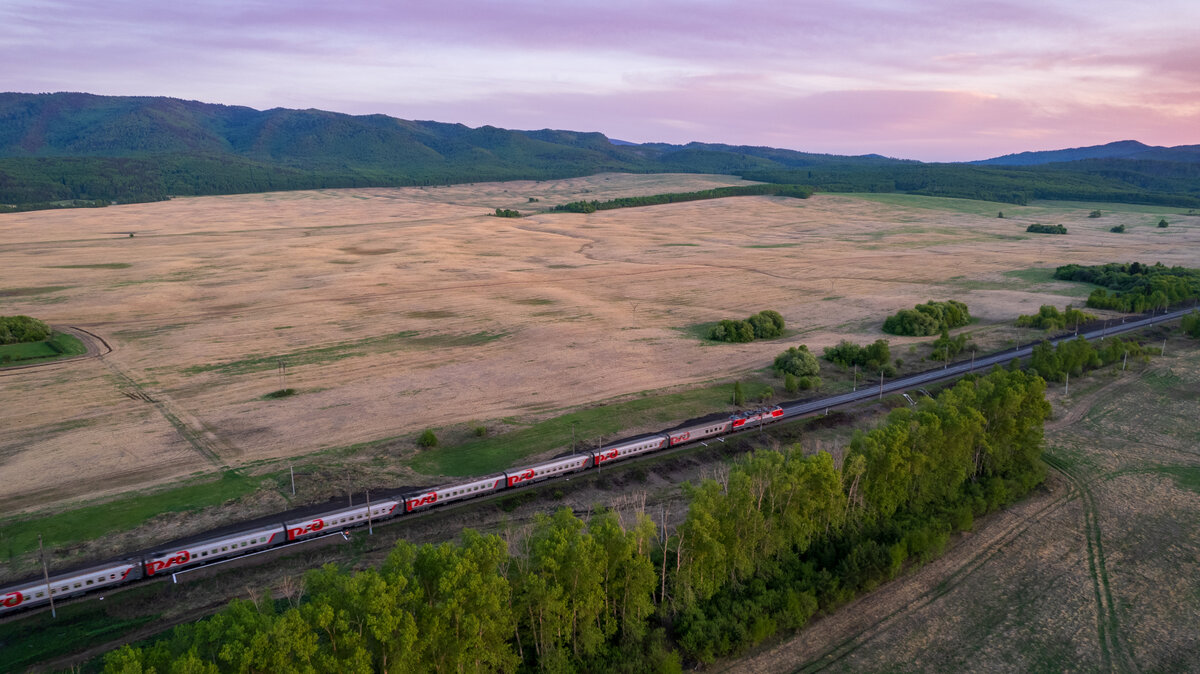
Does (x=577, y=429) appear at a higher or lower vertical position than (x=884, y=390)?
lower

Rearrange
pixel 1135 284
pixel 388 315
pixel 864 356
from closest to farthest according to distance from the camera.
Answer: pixel 864 356, pixel 388 315, pixel 1135 284

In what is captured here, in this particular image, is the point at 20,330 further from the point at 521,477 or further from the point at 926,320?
the point at 926,320

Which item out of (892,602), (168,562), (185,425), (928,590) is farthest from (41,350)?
(928,590)

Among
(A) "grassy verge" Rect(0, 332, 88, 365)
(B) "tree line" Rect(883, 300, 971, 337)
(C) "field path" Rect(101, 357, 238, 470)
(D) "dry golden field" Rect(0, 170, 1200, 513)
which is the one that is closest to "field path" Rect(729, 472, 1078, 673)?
(D) "dry golden field" Rect(0, 170, 1200, 513)

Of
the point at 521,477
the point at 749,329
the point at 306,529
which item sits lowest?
the point at 306,529

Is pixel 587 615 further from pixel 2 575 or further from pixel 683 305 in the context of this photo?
Answer: pixel 683 305

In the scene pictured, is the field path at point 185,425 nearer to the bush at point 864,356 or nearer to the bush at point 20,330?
the bush at point 20,330
